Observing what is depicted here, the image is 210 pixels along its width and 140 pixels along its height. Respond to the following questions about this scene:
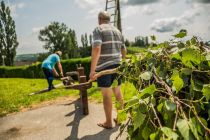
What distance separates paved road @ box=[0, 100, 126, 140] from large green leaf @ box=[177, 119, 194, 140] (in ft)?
12.8

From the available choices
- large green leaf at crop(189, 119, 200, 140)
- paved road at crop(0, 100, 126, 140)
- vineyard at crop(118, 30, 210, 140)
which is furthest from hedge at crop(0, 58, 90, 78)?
large green leaf at crop(189, 119, 200, 140)

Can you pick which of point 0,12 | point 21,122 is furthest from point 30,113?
point 0,12

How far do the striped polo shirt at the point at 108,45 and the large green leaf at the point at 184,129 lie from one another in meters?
4.16

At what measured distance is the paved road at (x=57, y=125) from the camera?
538cm

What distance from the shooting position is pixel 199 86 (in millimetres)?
1162

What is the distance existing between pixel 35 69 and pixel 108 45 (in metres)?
29.2

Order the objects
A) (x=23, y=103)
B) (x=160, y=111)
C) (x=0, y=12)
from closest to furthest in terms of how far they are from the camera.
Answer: (x=160, y=111) → (x=23, y=103) → (x=0, y=12)

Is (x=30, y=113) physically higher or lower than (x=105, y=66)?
lower

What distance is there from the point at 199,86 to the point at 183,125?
1.11 feet

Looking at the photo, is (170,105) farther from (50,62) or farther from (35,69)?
(35,69)

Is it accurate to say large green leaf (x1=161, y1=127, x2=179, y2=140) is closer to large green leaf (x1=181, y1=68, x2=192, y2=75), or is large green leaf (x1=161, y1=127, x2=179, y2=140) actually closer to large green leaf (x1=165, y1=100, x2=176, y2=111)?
large green leaf (x1=165, y1=100, x2=176, y2=111)

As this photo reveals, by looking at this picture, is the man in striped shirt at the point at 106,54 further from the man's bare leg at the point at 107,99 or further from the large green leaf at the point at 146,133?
the large green leaf at the point at 146,133

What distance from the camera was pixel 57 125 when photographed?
20.4 ft

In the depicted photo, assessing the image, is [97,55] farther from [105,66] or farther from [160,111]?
[160,111]
